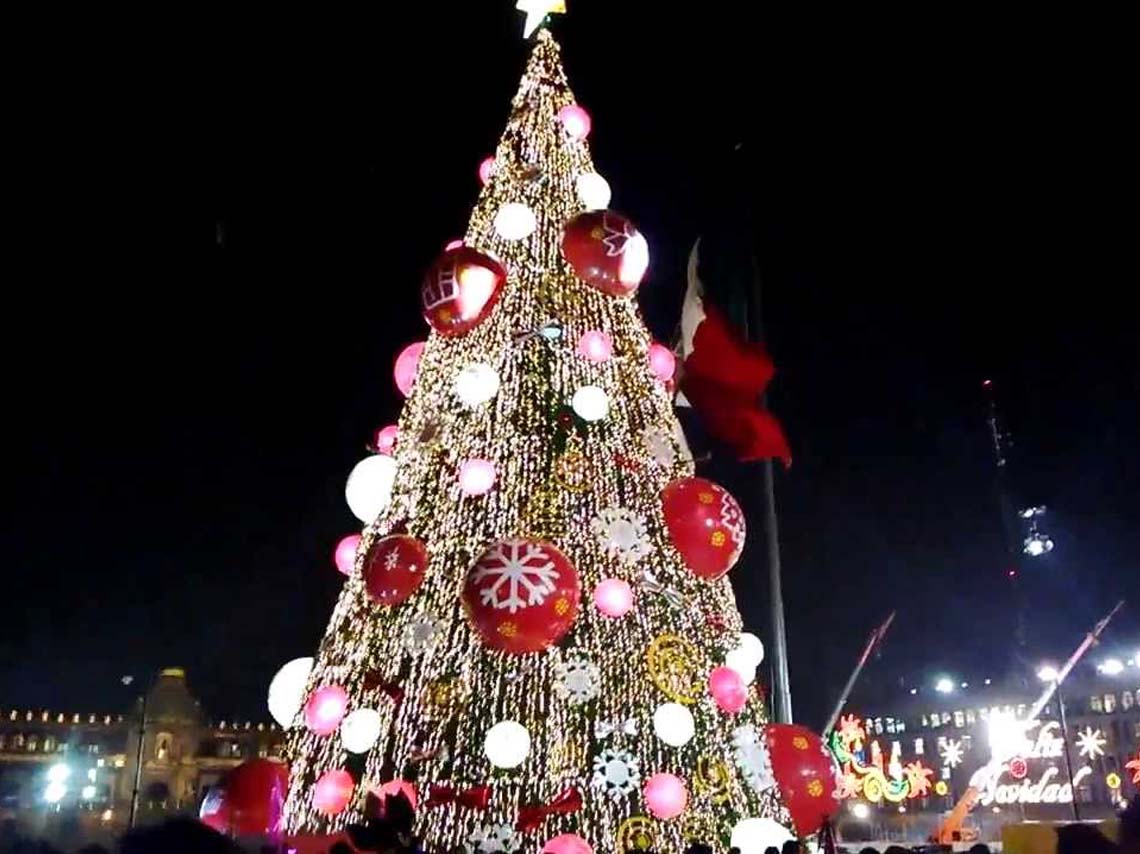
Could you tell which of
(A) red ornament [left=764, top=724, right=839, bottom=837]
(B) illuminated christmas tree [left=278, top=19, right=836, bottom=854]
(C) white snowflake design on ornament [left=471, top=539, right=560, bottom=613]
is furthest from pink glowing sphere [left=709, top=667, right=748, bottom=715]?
(C) white snowflake design on ornament [left=471, top=539, right=560, bottom=613]

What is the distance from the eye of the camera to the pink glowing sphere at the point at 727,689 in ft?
29.5

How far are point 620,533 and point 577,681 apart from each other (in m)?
1.37

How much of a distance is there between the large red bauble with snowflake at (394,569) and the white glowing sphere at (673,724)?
2.38 metres

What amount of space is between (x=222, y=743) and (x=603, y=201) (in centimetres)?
6305

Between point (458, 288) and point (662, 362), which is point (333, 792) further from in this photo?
point (662, 362)

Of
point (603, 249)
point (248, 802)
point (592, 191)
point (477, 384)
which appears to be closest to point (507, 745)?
point (248, 802)

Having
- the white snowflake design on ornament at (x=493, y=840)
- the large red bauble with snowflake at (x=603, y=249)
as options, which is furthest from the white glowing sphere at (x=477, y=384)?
the white snowflake design on ornament at (x=493, y=840)

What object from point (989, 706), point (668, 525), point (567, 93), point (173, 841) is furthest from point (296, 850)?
point (989, 706)

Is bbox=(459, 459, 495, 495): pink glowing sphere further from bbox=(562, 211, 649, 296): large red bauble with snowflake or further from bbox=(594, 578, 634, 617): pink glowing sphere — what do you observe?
bbox=(562, 211, 649, 296): large red bauble with snowflake

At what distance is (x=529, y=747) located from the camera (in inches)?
326

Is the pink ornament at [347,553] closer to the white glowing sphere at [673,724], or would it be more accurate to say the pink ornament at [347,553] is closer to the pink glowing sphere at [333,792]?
the pink glowing sphere at [333,792]

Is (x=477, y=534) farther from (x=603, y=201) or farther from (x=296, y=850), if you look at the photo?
(x=603, y=201)

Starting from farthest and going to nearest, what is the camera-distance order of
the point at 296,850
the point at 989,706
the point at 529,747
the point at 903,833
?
the point at 989,706 < the point at 903,833 < the point at 529,747 < the point at 296,850

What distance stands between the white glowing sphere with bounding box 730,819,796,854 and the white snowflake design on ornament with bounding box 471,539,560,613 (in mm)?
2815
